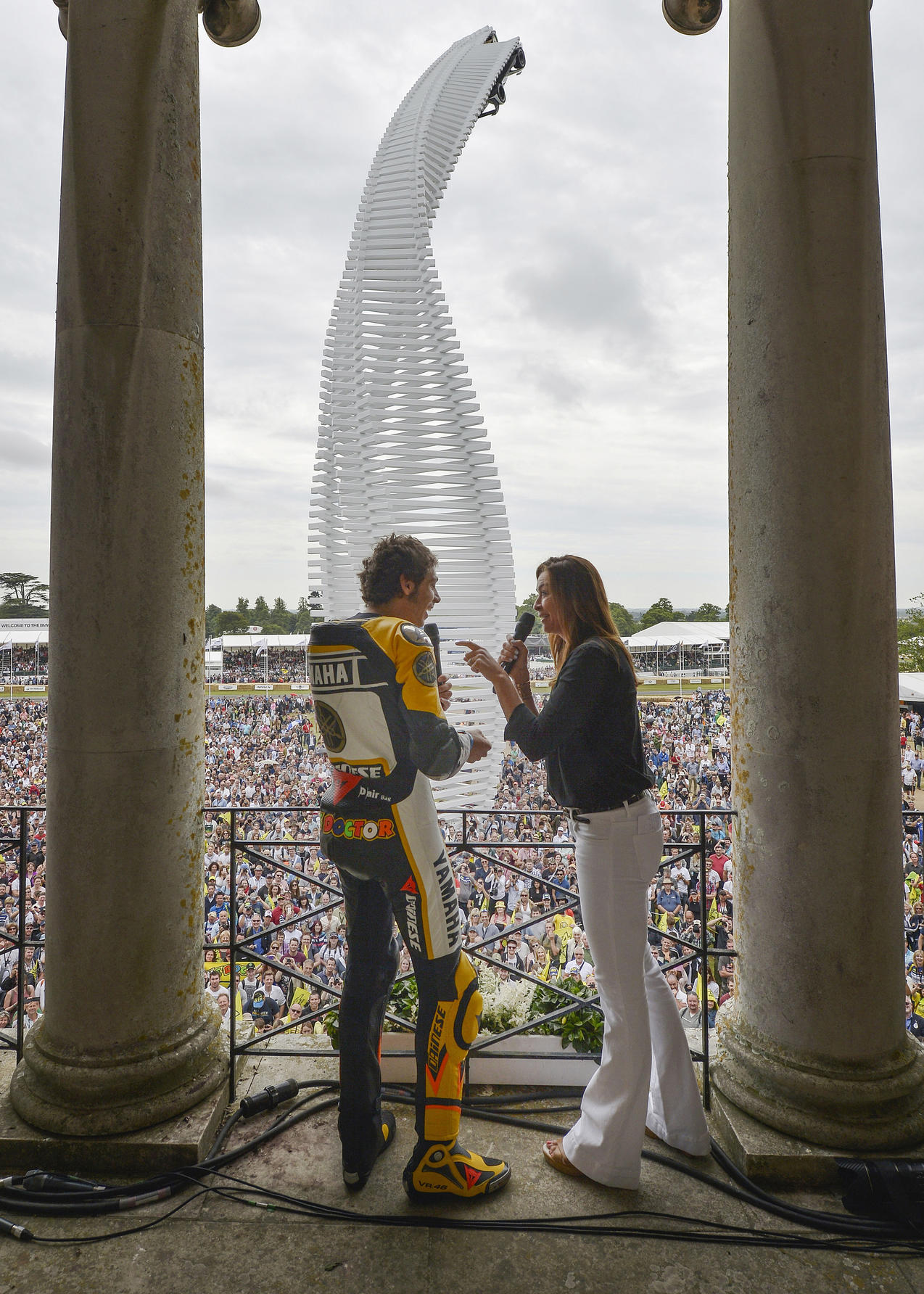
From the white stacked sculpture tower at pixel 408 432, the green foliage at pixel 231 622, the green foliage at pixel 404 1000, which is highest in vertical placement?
the green foliage at pixel 231 622

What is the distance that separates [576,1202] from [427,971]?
83 centimetres

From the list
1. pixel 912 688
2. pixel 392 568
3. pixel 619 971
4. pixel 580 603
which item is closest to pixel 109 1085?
pixel 619 971

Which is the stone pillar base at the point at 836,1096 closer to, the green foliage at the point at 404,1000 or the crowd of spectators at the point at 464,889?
the crowd of spectators at the point at 464,889

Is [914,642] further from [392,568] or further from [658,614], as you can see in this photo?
[392,568]

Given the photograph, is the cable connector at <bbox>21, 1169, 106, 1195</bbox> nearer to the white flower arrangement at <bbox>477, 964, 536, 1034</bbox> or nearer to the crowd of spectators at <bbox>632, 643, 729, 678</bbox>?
the white flower arrangement at <bbox>477, 964, 536, 1034</bbox>

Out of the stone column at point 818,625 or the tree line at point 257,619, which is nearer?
the stone column at point 818,625

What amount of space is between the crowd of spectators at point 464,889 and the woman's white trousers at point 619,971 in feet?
0.41

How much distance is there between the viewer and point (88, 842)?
2.63 metres

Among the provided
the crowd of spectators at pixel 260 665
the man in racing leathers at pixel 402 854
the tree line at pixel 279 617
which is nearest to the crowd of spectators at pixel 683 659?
the tree line at pixel 279 617

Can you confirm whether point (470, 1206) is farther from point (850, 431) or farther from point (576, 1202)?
point (850, 431)

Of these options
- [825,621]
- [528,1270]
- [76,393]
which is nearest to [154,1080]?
[528,1270]

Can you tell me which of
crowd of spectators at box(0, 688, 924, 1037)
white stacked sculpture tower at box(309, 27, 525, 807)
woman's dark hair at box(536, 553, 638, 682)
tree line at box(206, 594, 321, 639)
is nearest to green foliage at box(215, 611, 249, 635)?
tree line at box(206, 594, 321, 639)

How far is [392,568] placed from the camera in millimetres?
2479

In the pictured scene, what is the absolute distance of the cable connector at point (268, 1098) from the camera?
→ 9.05 feet
